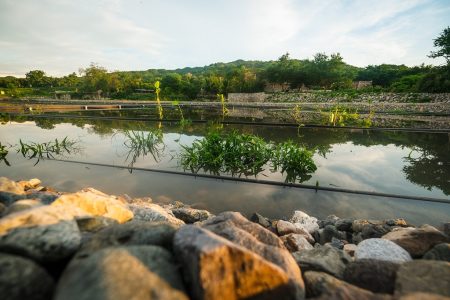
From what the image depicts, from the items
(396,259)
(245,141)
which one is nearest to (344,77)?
(245,141)

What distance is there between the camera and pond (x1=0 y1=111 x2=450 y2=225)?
454cm

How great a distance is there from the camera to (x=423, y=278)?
5.57ft

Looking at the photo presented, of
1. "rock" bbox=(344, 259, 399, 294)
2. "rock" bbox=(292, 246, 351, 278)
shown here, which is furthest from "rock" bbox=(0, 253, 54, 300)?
"rock" bbox=(344, 259, 399, 294)

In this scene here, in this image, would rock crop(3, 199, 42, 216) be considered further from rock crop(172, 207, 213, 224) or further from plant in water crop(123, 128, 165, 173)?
plant in water crop(123, 128, 165, 173)

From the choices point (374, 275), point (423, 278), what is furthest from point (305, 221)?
point (423, 278)

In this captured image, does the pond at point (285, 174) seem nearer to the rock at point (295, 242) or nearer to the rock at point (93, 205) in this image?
the rock at point (295, 242)

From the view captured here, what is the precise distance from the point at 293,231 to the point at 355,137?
864 cm

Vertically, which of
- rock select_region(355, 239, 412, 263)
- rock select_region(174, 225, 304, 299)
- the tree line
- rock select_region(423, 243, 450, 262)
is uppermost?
the tree line

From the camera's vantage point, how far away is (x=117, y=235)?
1845mm

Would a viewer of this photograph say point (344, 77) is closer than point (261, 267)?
No

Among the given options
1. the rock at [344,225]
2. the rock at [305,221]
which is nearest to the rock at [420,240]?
the rock at [344,225]

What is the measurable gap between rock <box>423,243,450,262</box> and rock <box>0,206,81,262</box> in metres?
2.93

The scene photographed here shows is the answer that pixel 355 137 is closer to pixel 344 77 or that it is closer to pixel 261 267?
pixel 261 267

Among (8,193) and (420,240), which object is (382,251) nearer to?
(420,240)
